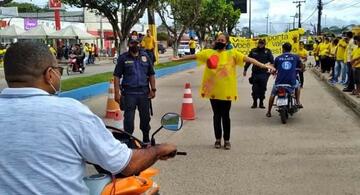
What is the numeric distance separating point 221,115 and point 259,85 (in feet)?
17.4

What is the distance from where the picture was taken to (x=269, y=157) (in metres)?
7.64

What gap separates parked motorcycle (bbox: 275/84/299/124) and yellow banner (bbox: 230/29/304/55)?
6516 millimetres

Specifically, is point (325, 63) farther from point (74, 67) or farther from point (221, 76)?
point (221, 76)

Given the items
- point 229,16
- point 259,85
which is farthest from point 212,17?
point 259,85

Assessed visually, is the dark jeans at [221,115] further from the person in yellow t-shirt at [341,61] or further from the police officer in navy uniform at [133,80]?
the person in yellow t-shirt at [341,61]

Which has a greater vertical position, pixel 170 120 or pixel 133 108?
pixel 170 120

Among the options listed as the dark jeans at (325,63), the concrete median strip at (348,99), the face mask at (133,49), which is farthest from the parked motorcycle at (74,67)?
the face mask at (133,49)

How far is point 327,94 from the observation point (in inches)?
659

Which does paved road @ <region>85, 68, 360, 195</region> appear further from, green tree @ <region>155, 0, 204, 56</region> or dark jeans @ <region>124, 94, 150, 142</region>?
green tree @ <region>155, 0, 204, 56</region>

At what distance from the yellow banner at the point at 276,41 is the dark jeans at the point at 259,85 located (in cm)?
417

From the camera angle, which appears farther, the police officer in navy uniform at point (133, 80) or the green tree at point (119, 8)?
the green tree at point (119, 8)

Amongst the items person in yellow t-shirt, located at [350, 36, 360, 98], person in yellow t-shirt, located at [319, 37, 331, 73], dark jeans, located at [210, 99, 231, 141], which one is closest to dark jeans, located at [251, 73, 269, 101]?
person in yellow t-shirt, located at [350, 36, 360, 98]

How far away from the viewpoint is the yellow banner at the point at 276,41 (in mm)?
18266

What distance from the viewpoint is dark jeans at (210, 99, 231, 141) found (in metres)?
8.07
